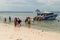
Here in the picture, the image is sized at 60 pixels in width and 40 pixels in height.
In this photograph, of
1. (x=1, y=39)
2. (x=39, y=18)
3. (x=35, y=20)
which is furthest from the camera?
(x=39, y=18)

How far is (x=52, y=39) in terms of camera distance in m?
18.2

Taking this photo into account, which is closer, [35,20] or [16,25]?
[16,25]

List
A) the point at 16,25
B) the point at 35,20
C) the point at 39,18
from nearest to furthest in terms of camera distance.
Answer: the point at 16,25
the point at 35,20
the point at 39,18

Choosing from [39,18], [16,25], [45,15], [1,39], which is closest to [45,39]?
[1,39]

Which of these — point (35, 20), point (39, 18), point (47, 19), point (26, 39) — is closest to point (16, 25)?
point (26, 39)

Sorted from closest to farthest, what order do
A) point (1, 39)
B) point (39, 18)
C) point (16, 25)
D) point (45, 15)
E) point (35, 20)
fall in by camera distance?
point (1, 39)
point (16, 25)
point (35, 20)
point (39, 18)
point (45, 15)

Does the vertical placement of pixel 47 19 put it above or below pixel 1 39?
below

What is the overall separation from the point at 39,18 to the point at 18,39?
1369 inches

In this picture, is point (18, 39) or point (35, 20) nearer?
point (18, 39)

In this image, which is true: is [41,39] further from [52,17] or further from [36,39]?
[52,17]

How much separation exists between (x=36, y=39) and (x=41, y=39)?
0.47 metres

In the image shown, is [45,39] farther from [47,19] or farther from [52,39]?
[47,19]

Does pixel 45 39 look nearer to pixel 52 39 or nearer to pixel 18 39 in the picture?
pixel 52 39

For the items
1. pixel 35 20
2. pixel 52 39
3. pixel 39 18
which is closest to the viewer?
pixel 52 39
